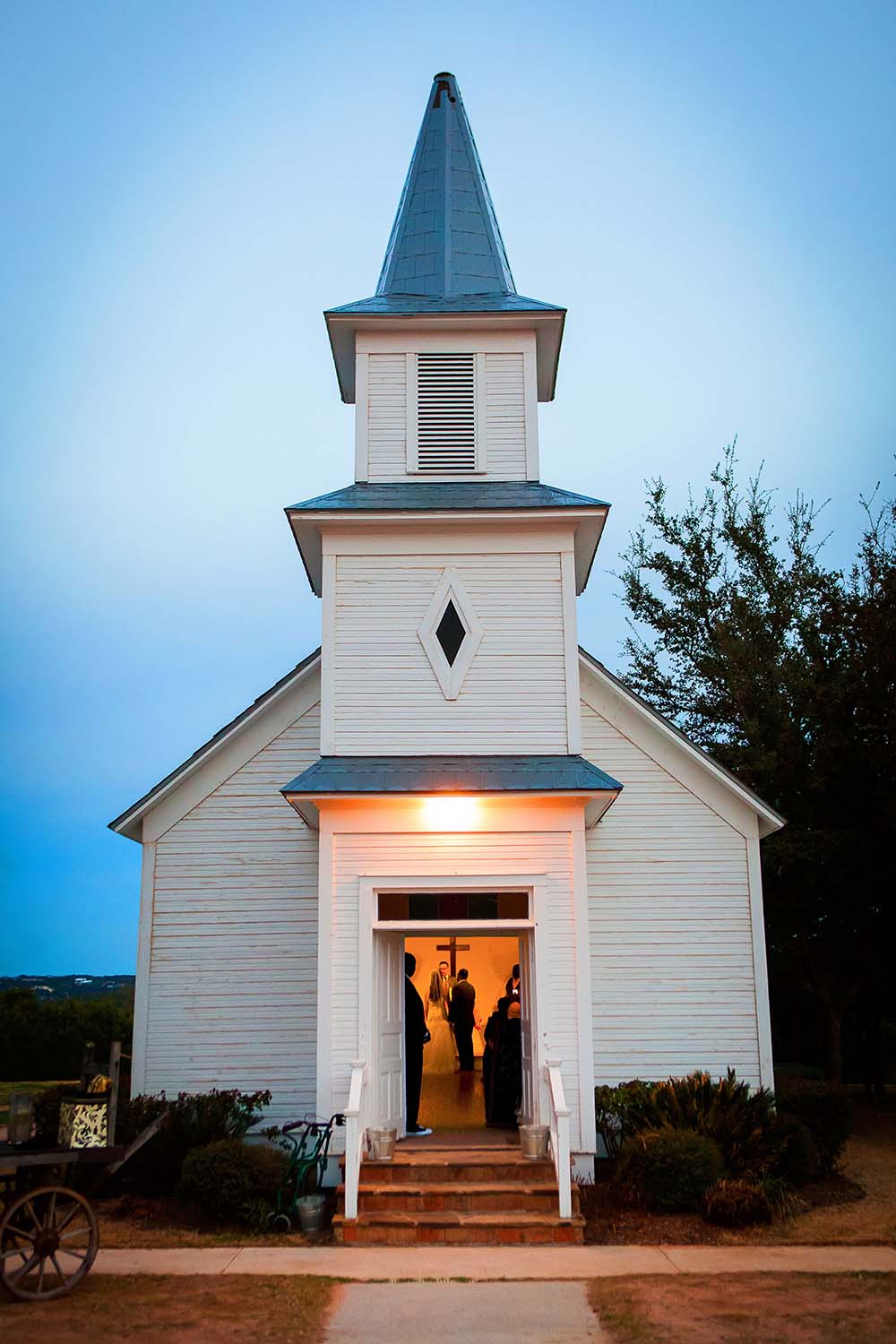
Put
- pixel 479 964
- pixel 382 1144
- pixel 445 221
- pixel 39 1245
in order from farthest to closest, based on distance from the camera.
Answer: pixel 479 964, pixel 445 221, pixel 382 1144, pixel 39 1245

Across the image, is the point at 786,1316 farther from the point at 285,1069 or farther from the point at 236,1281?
the point at 285,1069

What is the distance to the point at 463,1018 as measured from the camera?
855 inches

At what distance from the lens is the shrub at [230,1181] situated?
1143cm

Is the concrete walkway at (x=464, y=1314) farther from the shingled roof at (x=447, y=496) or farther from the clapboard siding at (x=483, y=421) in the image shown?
the clapboard siding at (x=483, y=421)

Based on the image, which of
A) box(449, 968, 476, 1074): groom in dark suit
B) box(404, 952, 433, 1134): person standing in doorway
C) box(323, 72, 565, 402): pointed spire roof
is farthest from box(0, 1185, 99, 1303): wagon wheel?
box(449, 968, 476, 1074): groom in dark suit

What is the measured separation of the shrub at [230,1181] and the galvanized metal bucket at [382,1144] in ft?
2.94

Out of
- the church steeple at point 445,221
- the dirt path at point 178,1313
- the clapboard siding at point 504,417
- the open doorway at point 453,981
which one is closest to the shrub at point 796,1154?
the dirt path at point 178,1313

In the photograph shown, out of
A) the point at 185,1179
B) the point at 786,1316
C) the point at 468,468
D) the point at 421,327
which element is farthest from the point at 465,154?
the point at 786,1316

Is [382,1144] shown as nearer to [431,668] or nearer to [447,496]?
[431,668]

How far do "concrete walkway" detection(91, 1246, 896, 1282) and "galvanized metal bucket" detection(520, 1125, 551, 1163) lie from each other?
52.1 inches

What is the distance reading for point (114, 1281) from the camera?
30.4 ft

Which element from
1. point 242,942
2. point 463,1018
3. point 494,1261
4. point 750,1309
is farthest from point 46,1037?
point 750,1309

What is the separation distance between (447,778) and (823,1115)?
20.1ft

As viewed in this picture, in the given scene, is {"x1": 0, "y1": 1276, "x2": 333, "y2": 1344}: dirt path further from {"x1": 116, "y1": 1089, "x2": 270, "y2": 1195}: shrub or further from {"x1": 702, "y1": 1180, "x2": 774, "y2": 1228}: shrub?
{"x1": 702, "y1": 1180, "x2": 774, "y2": 1228}: shrub
